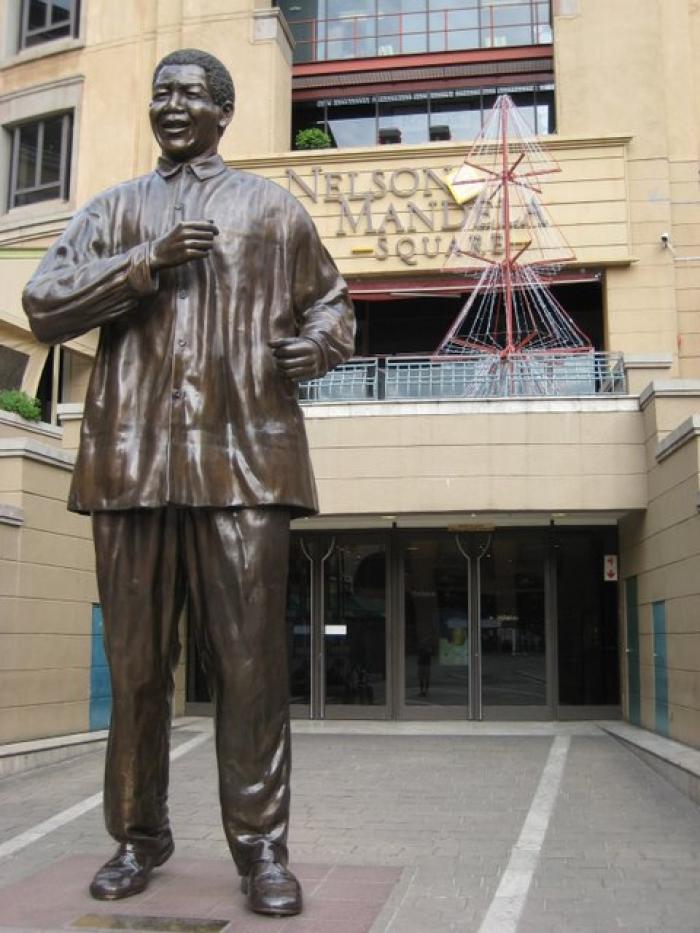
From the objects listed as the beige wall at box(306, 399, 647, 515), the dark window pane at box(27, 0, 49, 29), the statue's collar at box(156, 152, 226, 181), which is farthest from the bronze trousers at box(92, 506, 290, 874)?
the dark window pane at box(27, 0, 49, 29)

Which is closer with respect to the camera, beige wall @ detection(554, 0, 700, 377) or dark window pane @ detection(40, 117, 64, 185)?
beige wall @ detection(554, 0, 700, 377)

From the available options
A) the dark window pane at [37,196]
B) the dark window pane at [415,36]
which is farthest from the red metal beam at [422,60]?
the dark window pane at [37,196]

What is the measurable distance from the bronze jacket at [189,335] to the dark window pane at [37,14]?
2032 cm

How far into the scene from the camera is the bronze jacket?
3.97 m

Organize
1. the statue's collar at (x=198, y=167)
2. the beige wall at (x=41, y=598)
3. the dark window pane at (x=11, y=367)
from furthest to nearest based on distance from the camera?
the dark window pane at (x=11, y=367), the beige wall at (x=41, y=598), the statue's collar at (x=198, y=167)

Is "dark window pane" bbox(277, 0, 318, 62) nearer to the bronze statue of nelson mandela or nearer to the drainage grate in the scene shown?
the bronze statue of nelson mandela

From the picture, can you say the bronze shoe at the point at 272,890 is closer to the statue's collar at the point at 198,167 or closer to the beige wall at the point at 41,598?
the statue's collar at the point at 198,167

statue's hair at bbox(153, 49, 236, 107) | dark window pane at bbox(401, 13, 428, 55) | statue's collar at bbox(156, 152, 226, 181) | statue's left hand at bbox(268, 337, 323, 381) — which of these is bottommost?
statue's left hand at bbox(268, 337, 323, 381)

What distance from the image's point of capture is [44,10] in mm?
22047

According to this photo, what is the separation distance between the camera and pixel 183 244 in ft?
12.6

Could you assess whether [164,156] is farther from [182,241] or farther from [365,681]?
[365,681]

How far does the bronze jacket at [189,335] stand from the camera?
3973mm

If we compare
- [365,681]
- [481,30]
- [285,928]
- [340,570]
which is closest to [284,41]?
[481,30]

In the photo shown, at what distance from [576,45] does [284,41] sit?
5.67 meters
